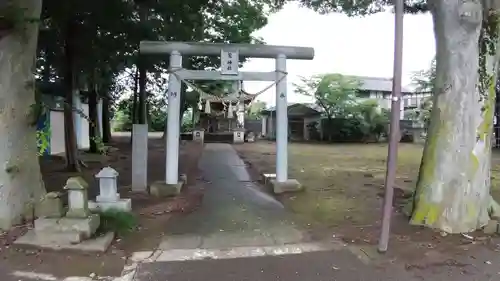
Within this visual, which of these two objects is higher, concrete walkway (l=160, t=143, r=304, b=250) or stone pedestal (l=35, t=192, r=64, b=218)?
stone pedestal (l=35, t=192, r=64, b=218)

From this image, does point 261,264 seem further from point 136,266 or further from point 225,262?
point 136,266

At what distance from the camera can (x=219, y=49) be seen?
379 inches

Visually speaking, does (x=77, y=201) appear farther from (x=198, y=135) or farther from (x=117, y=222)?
→ (x=198, y=135)

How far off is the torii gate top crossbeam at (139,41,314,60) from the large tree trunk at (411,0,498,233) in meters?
3.71

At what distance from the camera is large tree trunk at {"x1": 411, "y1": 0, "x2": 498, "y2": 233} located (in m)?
6.25

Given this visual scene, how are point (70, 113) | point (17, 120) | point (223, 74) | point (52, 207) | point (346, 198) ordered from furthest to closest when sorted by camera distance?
point (70, 113)
point (223, 74)
point (346, 198)
point (17, 120)
point (52, 207)

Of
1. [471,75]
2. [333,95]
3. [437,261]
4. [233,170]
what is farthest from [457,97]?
[333,95]

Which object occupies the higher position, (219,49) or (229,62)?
(219,49)

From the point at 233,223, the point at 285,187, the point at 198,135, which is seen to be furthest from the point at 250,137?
the point at 233,223

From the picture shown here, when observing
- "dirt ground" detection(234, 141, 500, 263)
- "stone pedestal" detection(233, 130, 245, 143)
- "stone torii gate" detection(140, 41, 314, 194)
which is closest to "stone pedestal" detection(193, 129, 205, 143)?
"stone pedestal" detection(233, 130, 245, 143)

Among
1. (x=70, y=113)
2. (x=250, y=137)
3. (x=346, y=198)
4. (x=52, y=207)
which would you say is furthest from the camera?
(x=250, y=137)

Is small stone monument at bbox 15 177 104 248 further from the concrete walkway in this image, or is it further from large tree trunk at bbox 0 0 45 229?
the concrete walkway

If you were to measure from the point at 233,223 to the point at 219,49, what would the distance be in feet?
13.6

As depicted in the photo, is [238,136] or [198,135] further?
[238,136]
